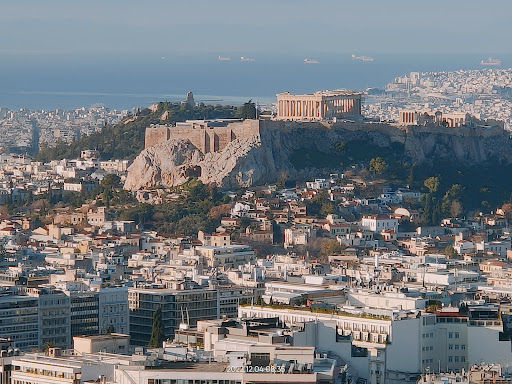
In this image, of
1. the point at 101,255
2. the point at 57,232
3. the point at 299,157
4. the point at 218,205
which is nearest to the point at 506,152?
the point at 299,157

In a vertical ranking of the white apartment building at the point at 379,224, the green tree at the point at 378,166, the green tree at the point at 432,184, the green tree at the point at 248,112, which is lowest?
the white apartment building at the point at 379,224

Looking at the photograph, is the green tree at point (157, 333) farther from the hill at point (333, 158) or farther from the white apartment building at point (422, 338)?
the hill at point (333, 158)

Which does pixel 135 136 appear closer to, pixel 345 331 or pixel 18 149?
pixel 18 149

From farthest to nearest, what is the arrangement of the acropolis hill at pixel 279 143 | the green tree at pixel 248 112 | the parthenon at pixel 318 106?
the green tree at pixel 248 112
the parthenon at pixel 318 106
the acropolis hill at pixel 279 143

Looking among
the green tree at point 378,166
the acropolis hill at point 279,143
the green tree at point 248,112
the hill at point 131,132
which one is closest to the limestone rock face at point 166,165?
the acropolis hill at point 279,143

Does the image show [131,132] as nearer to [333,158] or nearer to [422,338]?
[333,158]

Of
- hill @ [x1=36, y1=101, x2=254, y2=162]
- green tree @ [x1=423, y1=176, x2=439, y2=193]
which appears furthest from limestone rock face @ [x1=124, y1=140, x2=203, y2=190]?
hill @ [x1=36, y1=101, x2=254, y2=162]

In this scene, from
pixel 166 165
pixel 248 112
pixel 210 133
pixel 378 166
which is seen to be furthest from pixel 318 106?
pixel 166 165
